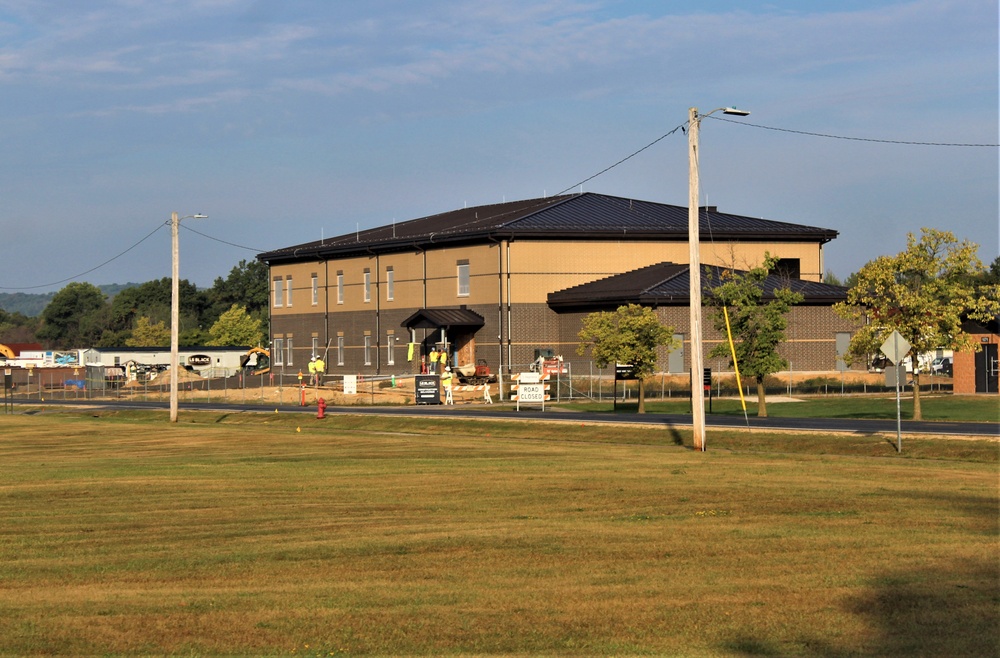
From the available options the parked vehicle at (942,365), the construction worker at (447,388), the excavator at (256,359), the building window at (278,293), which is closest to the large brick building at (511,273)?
the building window at (278,293)

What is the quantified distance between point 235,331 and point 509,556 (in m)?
146

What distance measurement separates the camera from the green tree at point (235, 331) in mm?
158375

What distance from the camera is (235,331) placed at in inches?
6250

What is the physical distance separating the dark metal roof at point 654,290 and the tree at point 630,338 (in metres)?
13.7

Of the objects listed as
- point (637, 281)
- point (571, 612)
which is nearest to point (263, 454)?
point (571, 612)

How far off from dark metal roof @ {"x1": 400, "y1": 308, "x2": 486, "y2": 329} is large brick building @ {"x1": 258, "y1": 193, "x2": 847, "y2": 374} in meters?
0.06

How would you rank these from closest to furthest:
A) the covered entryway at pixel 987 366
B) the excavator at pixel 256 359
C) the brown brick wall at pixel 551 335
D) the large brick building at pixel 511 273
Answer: the covered entryway at pixel 987 366, the brown brick wall at pixel 551 335, the large brick building at pixel 511 273, the excavator at pixel 256 359

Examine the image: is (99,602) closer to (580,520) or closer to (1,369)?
(580,520)

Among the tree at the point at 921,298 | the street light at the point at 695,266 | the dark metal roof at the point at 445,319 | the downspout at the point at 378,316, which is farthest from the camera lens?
the downspout at the point at 378,316

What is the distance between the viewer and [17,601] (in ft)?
46.0

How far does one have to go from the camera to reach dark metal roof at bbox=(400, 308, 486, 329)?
78875 mm

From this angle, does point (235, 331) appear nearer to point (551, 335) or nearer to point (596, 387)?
point (551, 335)

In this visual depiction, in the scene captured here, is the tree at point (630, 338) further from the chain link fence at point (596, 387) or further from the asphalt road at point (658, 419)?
the chain link fence at point (596, 387)

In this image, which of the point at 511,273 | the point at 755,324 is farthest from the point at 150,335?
the point at 755,324
